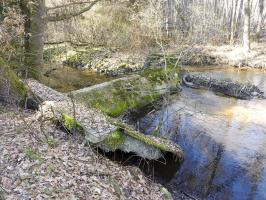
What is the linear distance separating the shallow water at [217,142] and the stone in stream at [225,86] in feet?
1.97

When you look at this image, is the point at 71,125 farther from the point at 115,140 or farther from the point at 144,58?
the point at 144,58

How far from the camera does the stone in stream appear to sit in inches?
632

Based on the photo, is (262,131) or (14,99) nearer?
(14,99)

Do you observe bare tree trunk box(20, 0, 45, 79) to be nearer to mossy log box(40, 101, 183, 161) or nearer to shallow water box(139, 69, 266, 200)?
mossy log box(40, 101, 183, 161)

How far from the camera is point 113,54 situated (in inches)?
873

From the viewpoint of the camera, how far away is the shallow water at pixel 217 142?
28.6 feet

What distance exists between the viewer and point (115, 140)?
27.6 feet

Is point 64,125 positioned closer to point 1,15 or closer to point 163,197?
point 163,197

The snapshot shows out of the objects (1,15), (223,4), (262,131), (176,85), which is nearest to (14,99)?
(1,15)

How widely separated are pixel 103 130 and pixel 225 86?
1001cm

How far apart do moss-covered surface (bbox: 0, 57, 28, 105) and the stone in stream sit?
32.5ft

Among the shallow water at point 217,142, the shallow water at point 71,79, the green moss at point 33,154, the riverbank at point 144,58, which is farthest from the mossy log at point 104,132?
the riverbank at point 144,58

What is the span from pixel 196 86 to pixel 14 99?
10423mm

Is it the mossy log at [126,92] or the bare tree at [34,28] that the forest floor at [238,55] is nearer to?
the mossy log at [126,92]
